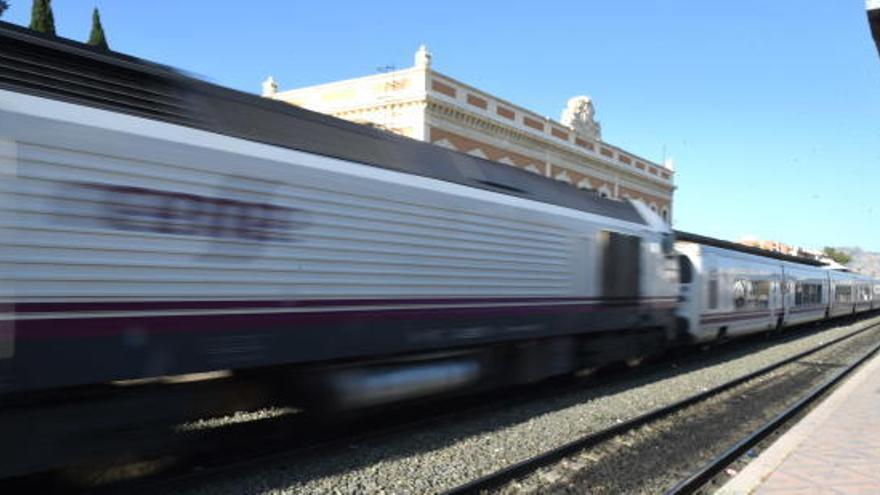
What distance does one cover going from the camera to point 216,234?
209 inches

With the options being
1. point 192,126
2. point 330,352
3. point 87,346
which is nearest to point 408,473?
point 330,352

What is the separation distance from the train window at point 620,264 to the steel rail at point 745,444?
2691mm

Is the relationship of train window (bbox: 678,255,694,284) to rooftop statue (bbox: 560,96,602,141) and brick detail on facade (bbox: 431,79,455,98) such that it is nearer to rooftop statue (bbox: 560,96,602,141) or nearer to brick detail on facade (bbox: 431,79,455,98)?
brick detail on facade (bbox: 431,79,455,98)

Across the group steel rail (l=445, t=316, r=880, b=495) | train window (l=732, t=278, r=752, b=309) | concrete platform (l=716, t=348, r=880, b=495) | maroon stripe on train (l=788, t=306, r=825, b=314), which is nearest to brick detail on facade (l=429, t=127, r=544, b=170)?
maroon stripe on train (l=788, t=306, r=825, b=314)

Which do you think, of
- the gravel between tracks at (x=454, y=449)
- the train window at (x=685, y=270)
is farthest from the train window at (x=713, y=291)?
the gravel between tracks at (x=454, y=449)

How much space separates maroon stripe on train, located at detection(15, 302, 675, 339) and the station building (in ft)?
69.9

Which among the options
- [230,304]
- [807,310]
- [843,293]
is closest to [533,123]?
[843,293]

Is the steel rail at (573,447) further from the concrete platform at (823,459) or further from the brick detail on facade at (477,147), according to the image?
the brick detail on facade at (477,147)

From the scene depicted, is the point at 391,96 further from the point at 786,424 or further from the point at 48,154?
the point at 48,154

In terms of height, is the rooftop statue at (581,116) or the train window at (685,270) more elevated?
the rooftop statue at (581,116)

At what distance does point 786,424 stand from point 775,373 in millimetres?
5511

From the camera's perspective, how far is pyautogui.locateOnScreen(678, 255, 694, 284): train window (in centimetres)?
1487

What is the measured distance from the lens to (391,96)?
3475 centimetres

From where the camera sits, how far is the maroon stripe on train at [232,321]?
4.38 meters
